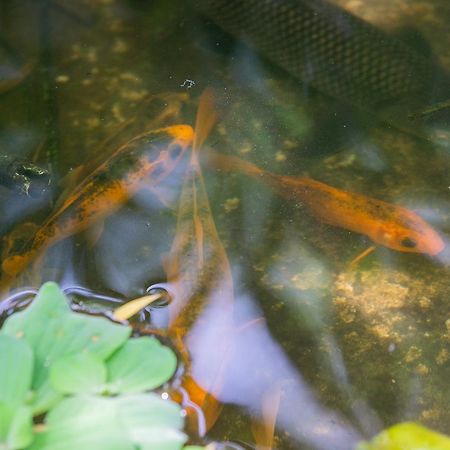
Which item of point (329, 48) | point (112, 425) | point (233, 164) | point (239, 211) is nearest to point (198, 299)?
point (239, 211)

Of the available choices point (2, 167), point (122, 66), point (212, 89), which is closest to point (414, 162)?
point (212, 89)

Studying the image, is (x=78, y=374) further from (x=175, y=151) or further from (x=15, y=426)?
(x=175, y=151)

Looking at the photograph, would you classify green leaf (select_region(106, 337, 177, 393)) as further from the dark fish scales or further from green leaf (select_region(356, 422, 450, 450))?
the dark fish scales

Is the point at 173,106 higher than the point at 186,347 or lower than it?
higher

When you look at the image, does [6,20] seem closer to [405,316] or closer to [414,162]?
[414,162]

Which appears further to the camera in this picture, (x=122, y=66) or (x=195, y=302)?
(x=122, y=66)

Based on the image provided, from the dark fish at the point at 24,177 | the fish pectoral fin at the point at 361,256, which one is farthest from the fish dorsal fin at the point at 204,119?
the fish pectoral fin at the point at 361,256
